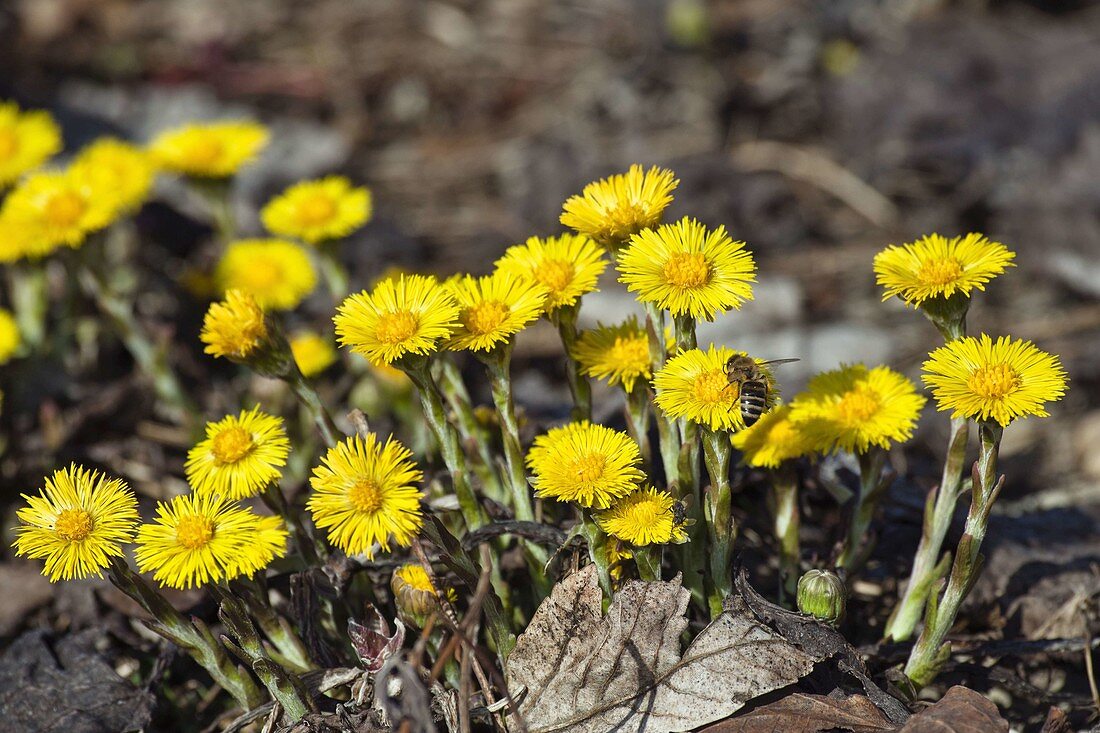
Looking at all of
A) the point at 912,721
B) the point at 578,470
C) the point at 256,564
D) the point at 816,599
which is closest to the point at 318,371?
the point at 256,564

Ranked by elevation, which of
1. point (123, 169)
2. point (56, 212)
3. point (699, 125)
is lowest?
point (56, 212)

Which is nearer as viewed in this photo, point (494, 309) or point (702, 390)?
point (702, 390)

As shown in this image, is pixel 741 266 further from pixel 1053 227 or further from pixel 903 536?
pixel 1053 227

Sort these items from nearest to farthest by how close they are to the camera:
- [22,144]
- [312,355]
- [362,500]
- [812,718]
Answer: [362,500]
[812,718]
[312,355]
[22,144]

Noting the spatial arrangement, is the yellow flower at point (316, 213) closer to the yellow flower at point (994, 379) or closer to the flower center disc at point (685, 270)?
the flower center disc at point (685, 270)

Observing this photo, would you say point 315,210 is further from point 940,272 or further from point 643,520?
point 940,272

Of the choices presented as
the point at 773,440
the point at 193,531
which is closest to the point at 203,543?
the point at 193,531
